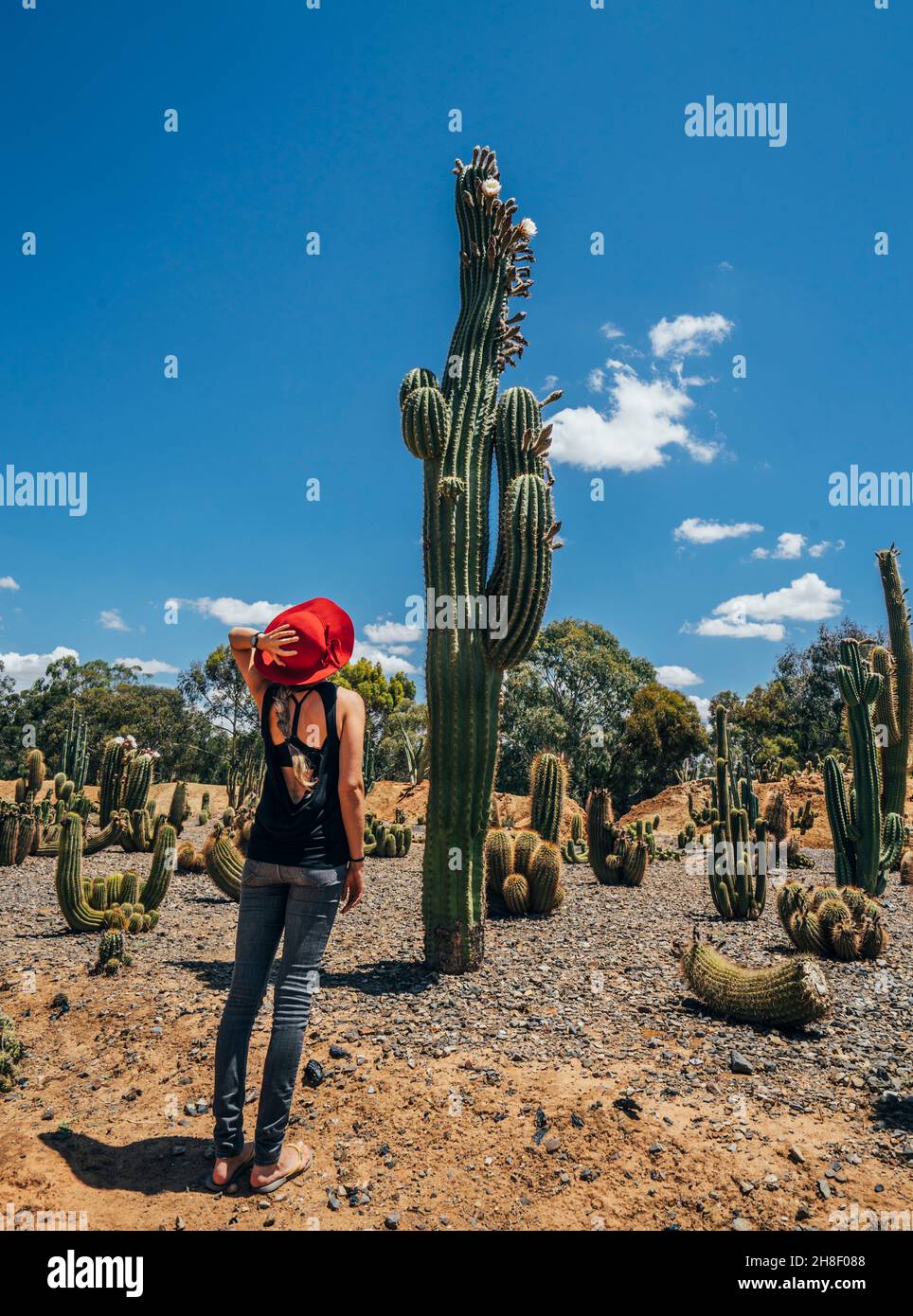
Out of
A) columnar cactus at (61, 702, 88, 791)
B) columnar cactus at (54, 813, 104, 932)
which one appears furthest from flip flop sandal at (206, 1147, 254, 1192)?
columnar cactus at (61, 702, 88, 791)

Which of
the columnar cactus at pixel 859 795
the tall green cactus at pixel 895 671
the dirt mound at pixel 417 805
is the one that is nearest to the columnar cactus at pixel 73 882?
the columnar cactus at pixel 859 795

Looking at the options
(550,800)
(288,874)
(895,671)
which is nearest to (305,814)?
(288,874)

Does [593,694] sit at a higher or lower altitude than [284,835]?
higher

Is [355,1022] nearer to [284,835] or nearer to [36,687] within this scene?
[284,835]

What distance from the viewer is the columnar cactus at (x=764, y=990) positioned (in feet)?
14.6

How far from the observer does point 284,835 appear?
112 inches

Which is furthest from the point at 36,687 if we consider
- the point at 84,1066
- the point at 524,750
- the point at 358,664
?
the point at 84,1066

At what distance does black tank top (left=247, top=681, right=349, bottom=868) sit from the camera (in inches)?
112

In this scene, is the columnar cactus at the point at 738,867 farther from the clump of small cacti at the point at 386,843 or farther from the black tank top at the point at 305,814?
the black tank top at the point at 305,814

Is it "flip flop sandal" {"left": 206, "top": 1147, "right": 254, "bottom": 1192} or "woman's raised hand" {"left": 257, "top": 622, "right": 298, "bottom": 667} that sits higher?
"woman's raised hand" {"left": 257, "top": 622, "right": 298, "bottom": 667}

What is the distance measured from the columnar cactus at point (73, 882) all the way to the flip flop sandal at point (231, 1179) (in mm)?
3979

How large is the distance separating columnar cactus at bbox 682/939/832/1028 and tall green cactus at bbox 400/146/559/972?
157 cm

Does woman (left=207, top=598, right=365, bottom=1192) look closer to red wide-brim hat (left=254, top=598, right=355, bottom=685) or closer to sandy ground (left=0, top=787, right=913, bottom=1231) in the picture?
red wide-brim hat (left=254, top=598, right=355, bottom=685)
